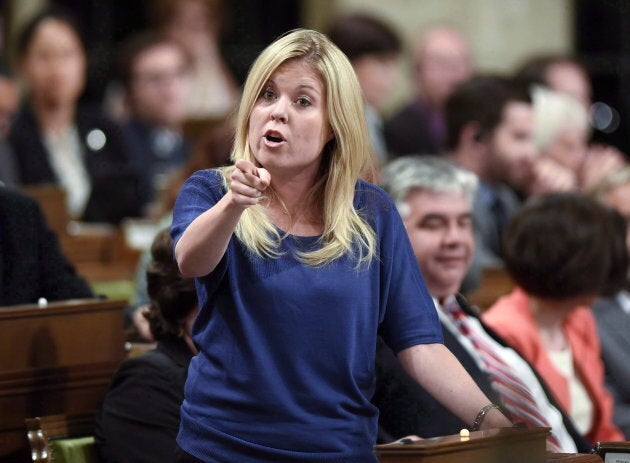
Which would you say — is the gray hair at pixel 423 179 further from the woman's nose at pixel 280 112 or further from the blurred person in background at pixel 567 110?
the blurred person in background at pixel 567 110

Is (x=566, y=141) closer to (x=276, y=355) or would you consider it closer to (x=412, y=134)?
(x=412, y=134)

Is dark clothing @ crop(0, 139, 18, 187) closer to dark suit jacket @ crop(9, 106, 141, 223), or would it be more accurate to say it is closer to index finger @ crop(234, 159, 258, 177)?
dark suit jacket @ crop(9, 106, 141, 223)

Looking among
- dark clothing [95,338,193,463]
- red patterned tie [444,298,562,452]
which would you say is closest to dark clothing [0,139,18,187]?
red patterned tie [444,298,562,452]

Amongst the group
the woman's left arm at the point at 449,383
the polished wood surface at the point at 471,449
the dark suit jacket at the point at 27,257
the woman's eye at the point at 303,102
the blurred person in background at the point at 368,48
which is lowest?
the polished wood surface at the point at 471,449

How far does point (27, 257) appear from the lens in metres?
3.29

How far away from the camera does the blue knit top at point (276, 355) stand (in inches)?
88.9

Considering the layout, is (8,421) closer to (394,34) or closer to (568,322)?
(568,322)

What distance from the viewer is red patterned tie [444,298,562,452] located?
10.9 ft

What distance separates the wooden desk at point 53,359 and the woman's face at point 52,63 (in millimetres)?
3124

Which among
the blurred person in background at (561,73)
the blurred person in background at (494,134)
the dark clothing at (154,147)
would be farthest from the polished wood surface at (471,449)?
the blurred person in background at (561,73)

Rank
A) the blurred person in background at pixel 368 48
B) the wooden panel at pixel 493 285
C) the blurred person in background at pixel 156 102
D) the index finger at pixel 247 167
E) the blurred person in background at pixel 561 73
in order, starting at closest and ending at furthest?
the index finger at pixel 247 167 < the wooden panel at pixel 493 285 < the blurred person in background at pixel 368 48 < the blurred person in background at pixel 156 102 < the blurred person in background at pixel 561 73

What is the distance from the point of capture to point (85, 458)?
9.86 feet

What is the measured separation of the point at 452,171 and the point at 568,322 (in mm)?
666

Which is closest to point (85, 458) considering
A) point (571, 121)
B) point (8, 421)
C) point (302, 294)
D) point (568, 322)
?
point (8, 421)
